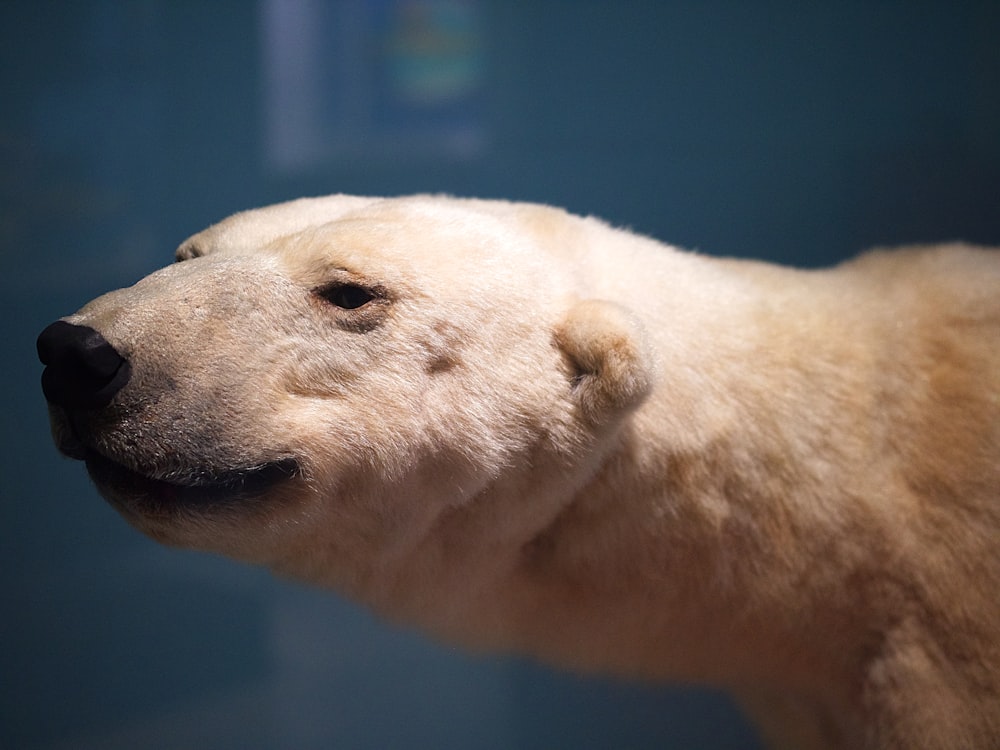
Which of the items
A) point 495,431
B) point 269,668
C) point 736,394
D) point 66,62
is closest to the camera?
point 495,431

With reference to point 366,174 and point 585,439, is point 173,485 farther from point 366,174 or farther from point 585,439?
point 366,174

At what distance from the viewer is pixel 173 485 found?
1132 millimetres

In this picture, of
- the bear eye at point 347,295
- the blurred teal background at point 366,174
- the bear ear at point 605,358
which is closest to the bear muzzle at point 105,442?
the bear eye at point 347,295

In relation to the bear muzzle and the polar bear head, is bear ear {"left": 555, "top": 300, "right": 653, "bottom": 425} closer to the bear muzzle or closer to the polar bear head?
the polar bear head

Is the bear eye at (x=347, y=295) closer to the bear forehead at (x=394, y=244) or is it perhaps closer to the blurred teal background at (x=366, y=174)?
the bear forehead at (x=394, y=244)

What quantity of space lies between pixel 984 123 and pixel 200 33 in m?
2.08

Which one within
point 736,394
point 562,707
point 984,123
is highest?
point 984,123

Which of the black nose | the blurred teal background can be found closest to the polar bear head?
the black nose

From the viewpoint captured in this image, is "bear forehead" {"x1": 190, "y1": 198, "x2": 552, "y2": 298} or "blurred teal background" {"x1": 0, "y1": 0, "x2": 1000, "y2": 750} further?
"blurred teal background" {"x1": 0, "y1": 0, "x2": 1000, "y2": 750}

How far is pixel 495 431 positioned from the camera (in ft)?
4.00

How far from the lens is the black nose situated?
3.42 feet

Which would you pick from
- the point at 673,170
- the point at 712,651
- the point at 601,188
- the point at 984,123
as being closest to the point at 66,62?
the point at 601,188

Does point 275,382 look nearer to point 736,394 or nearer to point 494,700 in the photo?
point 736,394

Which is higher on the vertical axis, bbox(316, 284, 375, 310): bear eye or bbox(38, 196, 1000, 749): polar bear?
bbox(316, 284, 375, 310): bear eye
